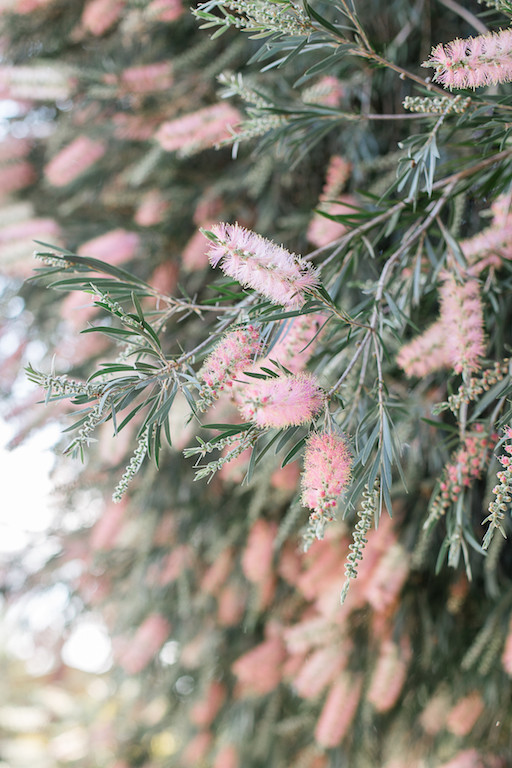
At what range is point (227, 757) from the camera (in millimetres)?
1210

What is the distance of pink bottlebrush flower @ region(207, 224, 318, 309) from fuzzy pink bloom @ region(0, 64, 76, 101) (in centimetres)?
91

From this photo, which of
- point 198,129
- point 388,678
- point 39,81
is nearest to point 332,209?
point 198,129

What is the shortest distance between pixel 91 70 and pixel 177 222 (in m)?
0.32

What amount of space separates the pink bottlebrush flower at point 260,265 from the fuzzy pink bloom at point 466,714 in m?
0.77

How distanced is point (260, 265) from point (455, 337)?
22 cm

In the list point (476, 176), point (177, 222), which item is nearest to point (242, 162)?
point (177, 222)

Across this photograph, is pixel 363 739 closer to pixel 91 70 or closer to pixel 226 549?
pixel 226 549

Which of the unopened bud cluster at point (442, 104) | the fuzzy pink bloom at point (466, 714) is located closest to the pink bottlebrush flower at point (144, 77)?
the unopened bud cluster at point (442, 104)

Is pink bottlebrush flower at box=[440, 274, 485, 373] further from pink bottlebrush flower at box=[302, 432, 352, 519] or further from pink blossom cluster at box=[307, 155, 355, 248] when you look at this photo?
pink blossom cluster at box=[307, 155, 355, 248]

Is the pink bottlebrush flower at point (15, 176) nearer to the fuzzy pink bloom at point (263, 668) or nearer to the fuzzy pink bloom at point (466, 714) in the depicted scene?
the fuzzy pink bloom at point (263, 668)

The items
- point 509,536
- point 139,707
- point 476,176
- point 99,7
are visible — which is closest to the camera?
point 476,176

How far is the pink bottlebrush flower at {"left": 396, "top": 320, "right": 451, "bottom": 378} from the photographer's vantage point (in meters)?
0.59

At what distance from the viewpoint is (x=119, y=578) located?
1.48 meters

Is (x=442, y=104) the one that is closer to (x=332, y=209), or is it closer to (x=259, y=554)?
(x=332, y=209)
